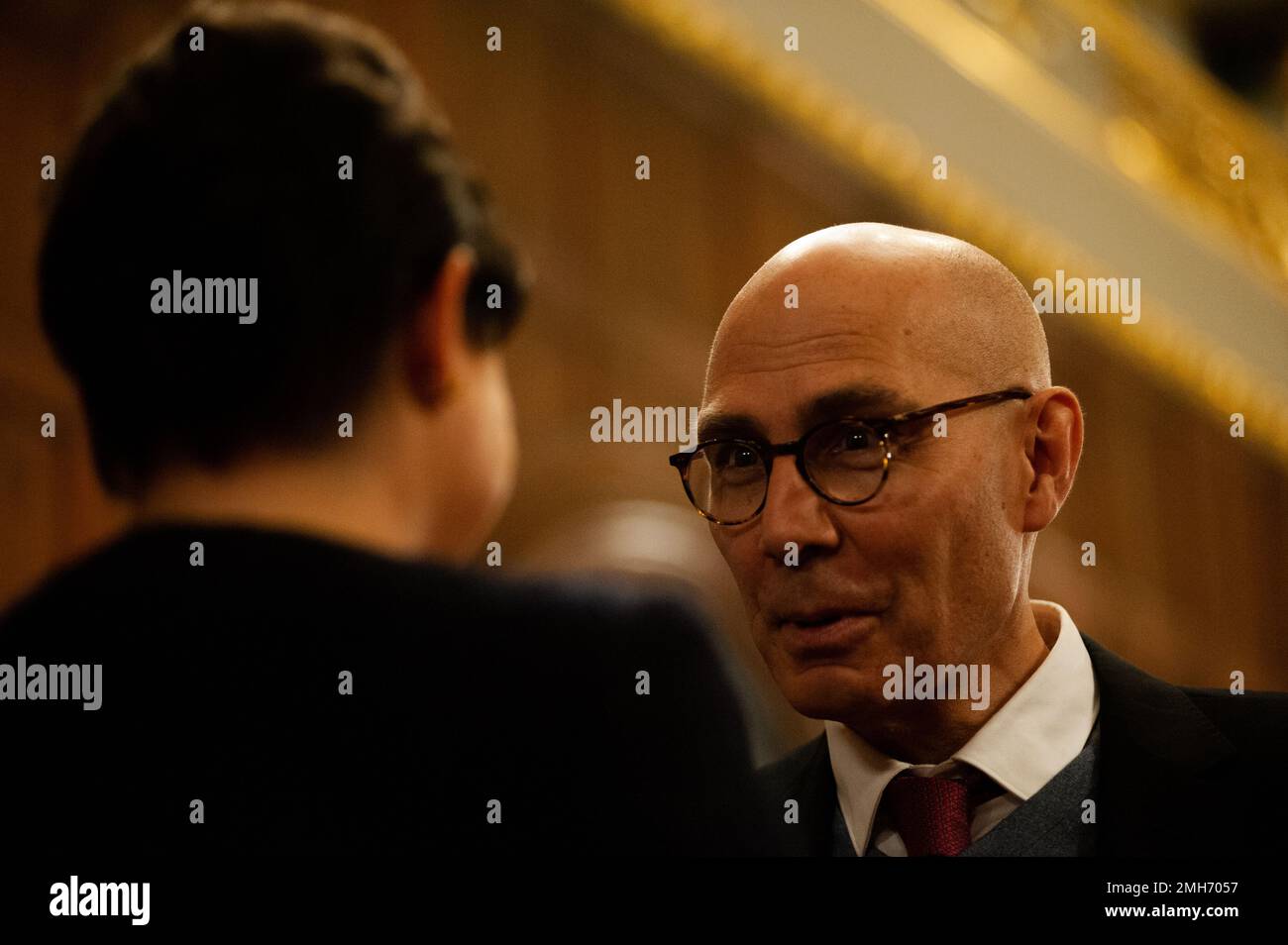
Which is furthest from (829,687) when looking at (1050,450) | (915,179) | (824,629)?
(915,179)

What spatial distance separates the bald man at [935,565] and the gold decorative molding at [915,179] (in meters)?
1.08

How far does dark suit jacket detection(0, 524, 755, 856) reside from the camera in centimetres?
143

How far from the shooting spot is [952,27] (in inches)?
129

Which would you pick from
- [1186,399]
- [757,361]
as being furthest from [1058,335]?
[757,361]

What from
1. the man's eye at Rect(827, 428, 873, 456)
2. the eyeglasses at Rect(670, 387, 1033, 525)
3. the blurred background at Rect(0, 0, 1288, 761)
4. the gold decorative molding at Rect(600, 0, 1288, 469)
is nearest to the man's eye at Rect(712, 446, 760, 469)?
the eyeglasses at Rect(670, 387, 1033, 525)

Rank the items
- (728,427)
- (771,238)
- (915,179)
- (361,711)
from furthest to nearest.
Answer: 1. (915,179)
2. (771,238)
3. (728,427)
4. (361,711)

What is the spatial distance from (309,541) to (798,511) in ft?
2.43

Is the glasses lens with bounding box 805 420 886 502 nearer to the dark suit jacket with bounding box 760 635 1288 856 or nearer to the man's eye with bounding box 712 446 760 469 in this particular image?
the man's eye with bounding box 712 446 760 469

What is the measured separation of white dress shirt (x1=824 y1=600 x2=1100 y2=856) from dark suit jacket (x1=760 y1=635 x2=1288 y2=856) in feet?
0.13

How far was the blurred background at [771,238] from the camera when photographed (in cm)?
238

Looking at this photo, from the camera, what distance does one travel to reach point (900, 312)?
1875 millimetres

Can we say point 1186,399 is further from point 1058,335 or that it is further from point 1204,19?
point 1204,19

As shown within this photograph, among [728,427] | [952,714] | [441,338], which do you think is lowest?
[952,714]

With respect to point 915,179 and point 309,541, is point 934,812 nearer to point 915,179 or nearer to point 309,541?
point 309,541
